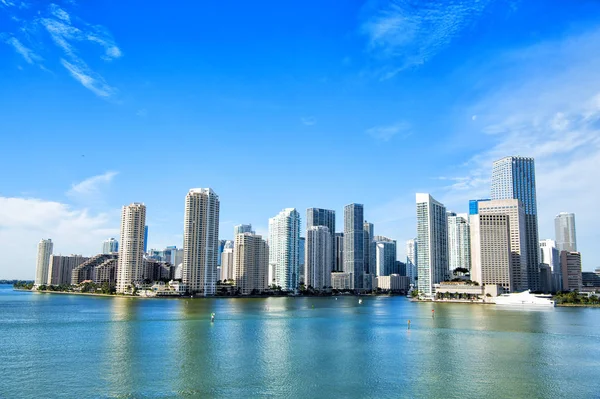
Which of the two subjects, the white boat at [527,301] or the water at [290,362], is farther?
the white boat at [527,301]

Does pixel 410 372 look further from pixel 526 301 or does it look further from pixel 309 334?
pixel 526 301

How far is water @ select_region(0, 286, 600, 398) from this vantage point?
133 ft

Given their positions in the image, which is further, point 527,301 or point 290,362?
point 527,301

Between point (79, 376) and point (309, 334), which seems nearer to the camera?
point (79, 376)

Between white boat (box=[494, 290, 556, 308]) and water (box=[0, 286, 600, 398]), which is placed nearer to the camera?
water (box=[0, 286, 600, 398])

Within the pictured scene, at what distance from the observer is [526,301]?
180500 millimetres

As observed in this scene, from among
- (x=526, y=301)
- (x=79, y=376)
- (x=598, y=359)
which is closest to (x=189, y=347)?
(x=79, y=376)

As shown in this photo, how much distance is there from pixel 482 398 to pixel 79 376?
34.5 meters

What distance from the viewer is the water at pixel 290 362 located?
40.4 m

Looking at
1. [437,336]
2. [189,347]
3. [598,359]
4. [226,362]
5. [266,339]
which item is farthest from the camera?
[437,336]

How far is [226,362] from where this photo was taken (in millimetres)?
51406

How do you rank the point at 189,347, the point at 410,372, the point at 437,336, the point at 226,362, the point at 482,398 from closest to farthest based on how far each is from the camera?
the point at 482,398
the point at 410,372
the point at 226,362
the point at 189,347
the point at 437,336

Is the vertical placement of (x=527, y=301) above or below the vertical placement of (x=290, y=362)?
below

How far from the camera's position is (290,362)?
52.1m
